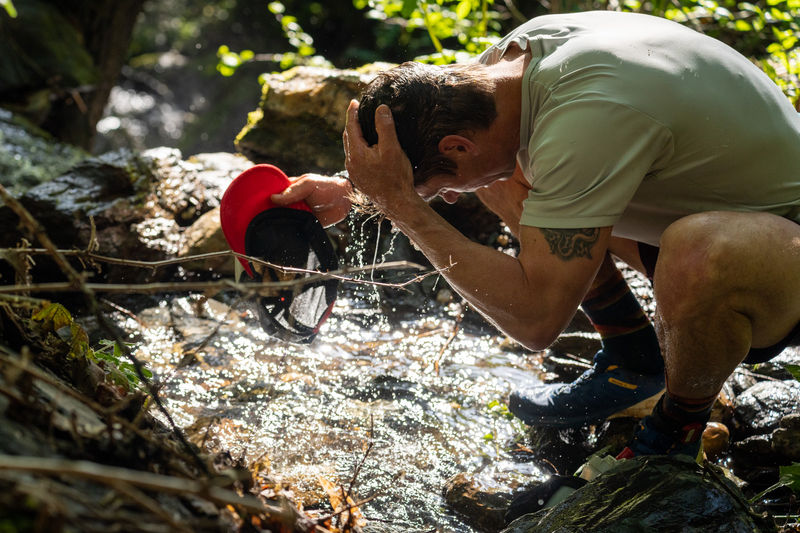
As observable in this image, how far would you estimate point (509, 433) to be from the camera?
2.51 metres

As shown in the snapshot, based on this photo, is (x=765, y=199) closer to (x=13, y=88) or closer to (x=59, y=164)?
(x=59, y=164)

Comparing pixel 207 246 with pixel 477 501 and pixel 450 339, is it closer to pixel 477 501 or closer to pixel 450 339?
pixel 450 339

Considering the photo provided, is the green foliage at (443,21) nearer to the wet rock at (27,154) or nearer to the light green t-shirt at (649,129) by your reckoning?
the light green t-shirt at (649,129)

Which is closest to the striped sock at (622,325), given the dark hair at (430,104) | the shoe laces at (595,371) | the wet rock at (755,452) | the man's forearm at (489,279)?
the shoe laces at (595,371)

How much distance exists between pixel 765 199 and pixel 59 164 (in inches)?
210

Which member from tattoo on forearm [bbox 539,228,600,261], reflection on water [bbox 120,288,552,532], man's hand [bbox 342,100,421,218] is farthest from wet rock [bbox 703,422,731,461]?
man's hand [bbox 342,100,421,218]

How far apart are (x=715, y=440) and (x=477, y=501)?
1.03 m

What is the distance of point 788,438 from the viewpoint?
7.17ft

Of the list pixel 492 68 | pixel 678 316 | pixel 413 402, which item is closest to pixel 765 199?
pixel 678 316

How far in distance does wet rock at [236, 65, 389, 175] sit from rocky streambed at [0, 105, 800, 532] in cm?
45

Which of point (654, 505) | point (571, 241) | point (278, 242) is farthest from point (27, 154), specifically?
point (654, 505)

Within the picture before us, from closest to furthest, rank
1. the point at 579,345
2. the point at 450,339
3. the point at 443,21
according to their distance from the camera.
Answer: the point at 579,345 < the point at 450,339 < the point at 443,21

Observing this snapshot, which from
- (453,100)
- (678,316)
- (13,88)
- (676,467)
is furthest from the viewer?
(13,88)

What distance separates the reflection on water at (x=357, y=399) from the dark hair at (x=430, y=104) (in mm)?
926
